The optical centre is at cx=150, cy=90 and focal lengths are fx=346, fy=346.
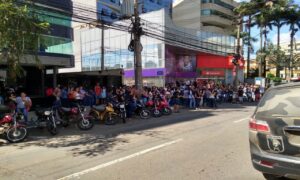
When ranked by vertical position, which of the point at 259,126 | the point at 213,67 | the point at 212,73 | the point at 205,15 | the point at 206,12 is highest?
the point at 206,12

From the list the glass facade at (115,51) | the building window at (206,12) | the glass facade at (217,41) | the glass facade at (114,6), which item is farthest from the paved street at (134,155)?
the building window at (206,12)

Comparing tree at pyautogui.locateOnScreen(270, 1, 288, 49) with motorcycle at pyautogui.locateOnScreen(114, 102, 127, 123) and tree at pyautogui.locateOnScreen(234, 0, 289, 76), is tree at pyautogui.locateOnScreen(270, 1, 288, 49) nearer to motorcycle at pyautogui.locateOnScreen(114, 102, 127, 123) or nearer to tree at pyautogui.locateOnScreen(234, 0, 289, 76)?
tree at pyautogui.locateOnScreen(234, 0, 289, 76)

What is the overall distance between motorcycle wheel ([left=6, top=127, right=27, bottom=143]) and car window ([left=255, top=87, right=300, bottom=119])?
26.5 ft

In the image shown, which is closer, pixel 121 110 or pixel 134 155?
pixel 134 155

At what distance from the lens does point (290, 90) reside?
17.2ft

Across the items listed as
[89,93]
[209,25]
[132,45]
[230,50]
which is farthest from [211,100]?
[209,25]

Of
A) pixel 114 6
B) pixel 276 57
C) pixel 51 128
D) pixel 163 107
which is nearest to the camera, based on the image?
pixel 51 128

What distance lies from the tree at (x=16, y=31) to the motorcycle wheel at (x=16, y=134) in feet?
6.31

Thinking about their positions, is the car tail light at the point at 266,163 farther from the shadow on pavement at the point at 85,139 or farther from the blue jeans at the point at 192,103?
the blue jeans at the point at 192,103

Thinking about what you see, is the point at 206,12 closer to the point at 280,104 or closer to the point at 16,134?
the point at 16,134

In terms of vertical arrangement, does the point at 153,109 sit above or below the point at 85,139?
above

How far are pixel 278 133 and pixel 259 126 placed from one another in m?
0.37

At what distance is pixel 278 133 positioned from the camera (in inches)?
193

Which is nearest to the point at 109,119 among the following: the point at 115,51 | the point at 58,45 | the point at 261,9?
the point at 58,45
